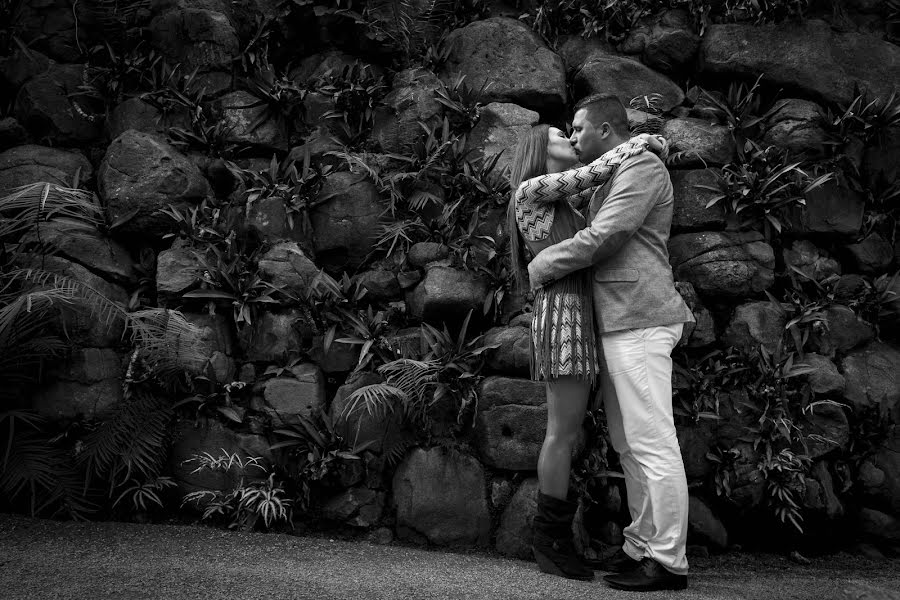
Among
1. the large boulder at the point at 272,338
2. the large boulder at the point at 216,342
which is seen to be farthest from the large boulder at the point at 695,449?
the large boulder at the point at 216,342

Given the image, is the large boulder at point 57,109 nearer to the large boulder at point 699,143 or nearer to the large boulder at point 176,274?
the large boulder at point 176,274

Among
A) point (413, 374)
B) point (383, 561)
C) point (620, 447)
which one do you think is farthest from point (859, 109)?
point (383, 561)

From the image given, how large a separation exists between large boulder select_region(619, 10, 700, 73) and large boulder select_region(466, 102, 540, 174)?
3.73 ft

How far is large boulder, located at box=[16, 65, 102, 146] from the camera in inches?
235

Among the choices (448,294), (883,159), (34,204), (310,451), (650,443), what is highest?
(883,159)

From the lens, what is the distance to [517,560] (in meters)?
4.39

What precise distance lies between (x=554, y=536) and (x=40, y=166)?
4.64 meters

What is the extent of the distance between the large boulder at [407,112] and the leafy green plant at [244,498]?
2.69 metres

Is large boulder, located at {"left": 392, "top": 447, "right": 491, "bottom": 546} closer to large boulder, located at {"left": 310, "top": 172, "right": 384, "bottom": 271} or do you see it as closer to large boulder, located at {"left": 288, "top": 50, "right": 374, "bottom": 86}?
large boulder, located at {"left": 310, "top": 172, "right": 384, "bottom": 271}

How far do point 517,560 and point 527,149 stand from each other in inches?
95.0

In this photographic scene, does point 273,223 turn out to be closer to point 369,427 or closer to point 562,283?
point 369,427

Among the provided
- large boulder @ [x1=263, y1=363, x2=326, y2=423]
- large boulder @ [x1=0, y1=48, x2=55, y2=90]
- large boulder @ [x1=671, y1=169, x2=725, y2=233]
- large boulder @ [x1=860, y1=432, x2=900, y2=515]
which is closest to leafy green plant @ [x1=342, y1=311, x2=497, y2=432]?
large boulder @ [x1=263, y1=363, x2=326, y2=423]

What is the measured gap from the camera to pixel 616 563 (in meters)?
3.91

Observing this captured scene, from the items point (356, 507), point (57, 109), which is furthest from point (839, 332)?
point (57, 109)
